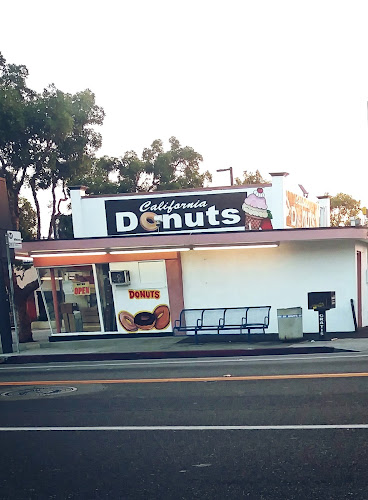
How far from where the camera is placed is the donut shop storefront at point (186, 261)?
19.3 meters

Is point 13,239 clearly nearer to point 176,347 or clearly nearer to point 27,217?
point 176,347

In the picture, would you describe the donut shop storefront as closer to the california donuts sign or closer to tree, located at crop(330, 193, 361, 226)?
the california donuts sign

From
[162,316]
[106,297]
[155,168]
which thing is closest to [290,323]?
[162,316]

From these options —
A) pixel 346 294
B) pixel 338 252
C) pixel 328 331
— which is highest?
pixel 338 252

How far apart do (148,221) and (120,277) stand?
3202mm

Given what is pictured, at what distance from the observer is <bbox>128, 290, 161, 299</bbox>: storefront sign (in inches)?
813

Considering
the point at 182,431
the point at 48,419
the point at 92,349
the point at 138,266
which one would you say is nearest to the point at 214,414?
the point at 182,431

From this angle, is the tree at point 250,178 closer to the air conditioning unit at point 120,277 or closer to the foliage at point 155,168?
the foliage at point 155,168

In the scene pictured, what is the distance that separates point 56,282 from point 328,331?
9.81 meters

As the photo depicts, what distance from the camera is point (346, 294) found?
19312 millimetres

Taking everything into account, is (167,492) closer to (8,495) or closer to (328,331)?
(8,495)

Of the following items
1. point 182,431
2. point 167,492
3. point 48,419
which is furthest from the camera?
point 48,419

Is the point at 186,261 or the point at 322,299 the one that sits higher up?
the point at 186,261

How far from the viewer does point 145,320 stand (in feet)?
68.5
